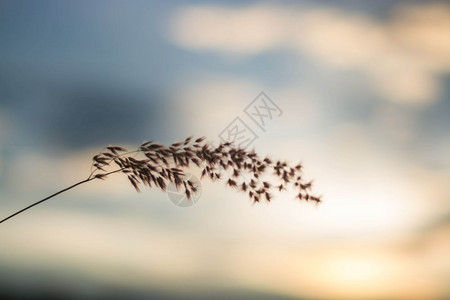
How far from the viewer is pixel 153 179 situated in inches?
170

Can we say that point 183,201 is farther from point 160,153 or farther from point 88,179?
point 88,179

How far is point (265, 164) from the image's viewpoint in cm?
445

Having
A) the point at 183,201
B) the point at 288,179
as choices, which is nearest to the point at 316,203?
the point at 288,179

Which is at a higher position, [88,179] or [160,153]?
[160,153]

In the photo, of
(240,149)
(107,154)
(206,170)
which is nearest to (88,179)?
(107,154)

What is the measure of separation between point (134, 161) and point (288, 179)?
4.76ft

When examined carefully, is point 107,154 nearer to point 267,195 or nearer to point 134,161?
point 134,161

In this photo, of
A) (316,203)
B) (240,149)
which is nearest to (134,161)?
(240,149)

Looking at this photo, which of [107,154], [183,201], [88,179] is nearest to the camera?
[88,179]

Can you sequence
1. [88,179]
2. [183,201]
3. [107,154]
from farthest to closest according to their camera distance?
[183,201] → [107,154] → [88,179]

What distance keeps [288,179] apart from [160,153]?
1.23 meters

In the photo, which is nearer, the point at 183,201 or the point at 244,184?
the point at 244,184

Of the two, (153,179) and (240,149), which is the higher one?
(240,149)

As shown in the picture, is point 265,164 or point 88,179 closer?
point 88,179
